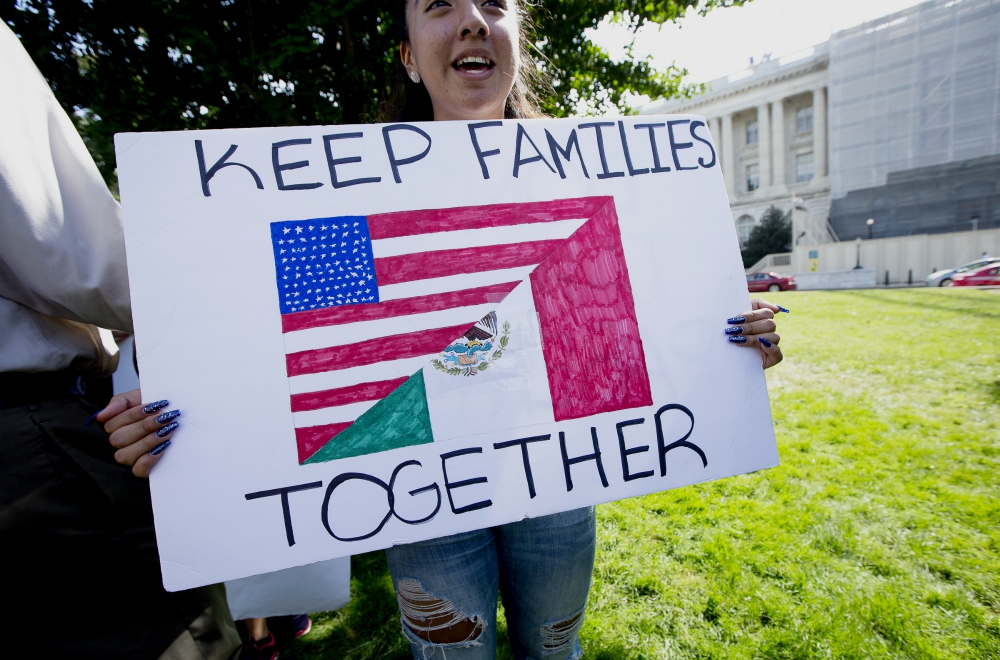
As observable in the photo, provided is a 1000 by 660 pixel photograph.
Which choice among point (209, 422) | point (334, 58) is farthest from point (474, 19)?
point (334, 58)

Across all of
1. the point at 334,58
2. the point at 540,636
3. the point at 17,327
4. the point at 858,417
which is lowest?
the point at 858,417

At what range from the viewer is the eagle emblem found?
1128 millimetres

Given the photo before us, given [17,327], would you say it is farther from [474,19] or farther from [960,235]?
[960,235]

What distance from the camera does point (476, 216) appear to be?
1191 millimetres

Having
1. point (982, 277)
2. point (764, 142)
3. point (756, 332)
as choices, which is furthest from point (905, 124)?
point (756, 332)

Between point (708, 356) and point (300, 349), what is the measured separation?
38.2 inches

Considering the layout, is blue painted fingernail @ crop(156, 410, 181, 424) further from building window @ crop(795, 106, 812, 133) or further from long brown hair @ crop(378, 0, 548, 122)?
building window @ crop(795, 106, 812, 133)

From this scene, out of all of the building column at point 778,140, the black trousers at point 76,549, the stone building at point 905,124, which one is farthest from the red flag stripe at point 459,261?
the building column at point 778,140

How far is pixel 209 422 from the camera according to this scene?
101 cm

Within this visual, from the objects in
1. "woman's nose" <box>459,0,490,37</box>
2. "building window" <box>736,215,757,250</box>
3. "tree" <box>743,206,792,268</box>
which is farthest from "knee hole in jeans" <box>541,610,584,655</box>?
"building window" <box>736,215,757,250</box>

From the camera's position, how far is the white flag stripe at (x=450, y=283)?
1136mm

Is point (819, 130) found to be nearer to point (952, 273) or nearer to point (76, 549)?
point (952, 273)

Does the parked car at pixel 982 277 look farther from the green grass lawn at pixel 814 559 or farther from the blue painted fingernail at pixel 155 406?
the blue painted fingernail at pixel 155 406

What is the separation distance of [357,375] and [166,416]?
0.37 metres
